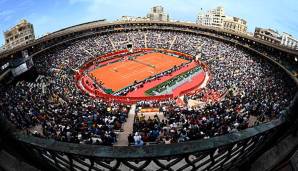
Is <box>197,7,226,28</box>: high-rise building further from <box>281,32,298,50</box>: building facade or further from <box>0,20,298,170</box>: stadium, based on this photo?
<box>0,20,298,170</box>: stadium

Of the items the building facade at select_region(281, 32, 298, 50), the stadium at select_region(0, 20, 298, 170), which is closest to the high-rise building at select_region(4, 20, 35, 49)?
the stadium at select_region(0, 20, 298, 170)

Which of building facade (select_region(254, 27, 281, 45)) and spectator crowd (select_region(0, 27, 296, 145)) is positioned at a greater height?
building facade (select_region(254, 27, 281, 45))

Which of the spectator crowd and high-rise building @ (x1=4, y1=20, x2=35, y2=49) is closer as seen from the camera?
the spectator crowd

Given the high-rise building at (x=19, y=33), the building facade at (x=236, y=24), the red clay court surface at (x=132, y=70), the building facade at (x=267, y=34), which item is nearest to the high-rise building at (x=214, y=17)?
the building facade at (x=236, y=24)

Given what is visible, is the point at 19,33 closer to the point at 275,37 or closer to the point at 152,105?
the point at 152,105

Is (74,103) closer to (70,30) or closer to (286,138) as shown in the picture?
(286,138)

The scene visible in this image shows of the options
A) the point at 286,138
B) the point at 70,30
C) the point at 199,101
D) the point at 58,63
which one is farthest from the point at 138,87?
the point at 286,138

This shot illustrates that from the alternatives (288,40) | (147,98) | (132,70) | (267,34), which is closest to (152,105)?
(147,98)
